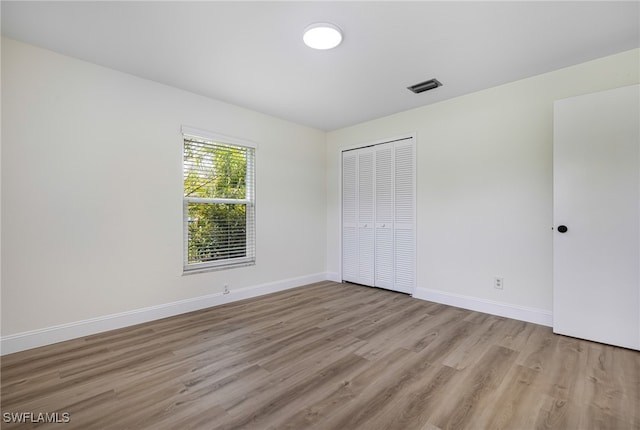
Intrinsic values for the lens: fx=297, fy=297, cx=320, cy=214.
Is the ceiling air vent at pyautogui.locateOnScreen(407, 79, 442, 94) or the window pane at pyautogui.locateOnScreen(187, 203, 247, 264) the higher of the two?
the ceiling air vent at pyautogui.locateOnScreen(407, 79, 442, 94)

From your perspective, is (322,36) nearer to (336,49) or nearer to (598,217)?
(336,49)

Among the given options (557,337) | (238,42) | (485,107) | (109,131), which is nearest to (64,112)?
(109,131)

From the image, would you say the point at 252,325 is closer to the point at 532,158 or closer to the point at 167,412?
the point at 167,412

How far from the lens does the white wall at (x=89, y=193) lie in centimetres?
242

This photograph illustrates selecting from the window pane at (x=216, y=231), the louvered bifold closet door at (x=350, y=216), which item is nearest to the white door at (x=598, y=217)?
the louvered bifold closet door at (x=350, y=216)

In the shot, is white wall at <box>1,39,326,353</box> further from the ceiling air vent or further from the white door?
the white door

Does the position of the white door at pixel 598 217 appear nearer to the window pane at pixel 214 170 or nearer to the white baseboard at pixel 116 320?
the white baseboard at pixel 116 320

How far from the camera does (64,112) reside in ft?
8.61

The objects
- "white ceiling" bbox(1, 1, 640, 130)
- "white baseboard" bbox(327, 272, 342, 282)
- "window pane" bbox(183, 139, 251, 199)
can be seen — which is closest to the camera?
"white ceiling" bbox(1, 1, 640, 130)

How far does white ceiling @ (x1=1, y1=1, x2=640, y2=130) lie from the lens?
2045mm

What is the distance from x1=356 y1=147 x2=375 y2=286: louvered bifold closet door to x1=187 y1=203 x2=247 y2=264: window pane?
177cm

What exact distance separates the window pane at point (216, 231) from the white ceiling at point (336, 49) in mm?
1392

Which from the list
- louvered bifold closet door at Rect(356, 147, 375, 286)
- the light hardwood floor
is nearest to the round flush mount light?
louvered bifold closet door at Rect(356, 147, 375, 286)

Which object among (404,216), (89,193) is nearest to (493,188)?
(404,216)
